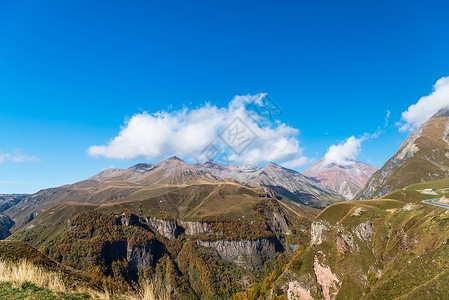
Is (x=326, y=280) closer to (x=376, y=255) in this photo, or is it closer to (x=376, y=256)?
(x=376, y=256)

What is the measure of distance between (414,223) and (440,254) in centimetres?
2700

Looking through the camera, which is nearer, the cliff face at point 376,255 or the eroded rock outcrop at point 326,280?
the cliff face at point 376,255

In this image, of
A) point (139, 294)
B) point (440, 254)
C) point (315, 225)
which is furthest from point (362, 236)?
point (139, 294)

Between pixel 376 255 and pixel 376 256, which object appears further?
pixel 376 255

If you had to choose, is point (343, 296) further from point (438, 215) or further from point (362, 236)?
point (438, 215)

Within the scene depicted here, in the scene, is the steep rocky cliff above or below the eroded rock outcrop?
above

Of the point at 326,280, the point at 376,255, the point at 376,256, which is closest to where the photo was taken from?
the point at 376,256

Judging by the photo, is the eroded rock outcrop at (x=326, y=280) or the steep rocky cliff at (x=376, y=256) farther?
the eroded rock outcrop at (x=326, y=280)

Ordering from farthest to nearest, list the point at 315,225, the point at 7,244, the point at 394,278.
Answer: the point at 315,225 < the point at 394,278 < the point at 7,244

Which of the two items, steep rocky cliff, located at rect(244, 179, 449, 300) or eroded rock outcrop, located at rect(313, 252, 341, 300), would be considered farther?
eroded rock outcrop, located at rect(313, 252, 341, 300)

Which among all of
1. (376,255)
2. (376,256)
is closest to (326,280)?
(376,256)

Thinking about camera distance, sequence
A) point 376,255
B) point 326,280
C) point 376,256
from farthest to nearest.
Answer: point 326,280, point 376,255, point 376,256

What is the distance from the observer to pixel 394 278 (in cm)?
4819

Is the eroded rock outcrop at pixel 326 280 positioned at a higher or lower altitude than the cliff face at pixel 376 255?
lower
